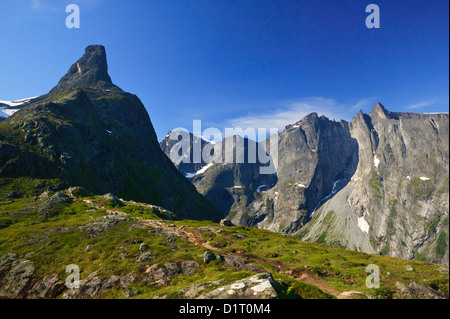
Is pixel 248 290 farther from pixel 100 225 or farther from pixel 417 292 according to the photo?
pixel 100 225

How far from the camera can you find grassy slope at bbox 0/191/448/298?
24078 millimetres

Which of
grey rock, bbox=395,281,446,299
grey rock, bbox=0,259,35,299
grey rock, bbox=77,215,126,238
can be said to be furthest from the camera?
grey rock, bbox=77,215,126,238

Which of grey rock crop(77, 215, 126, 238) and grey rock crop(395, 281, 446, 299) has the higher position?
grey rock crop(77, 215, 126, 238)

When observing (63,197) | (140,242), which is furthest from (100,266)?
(63,197)

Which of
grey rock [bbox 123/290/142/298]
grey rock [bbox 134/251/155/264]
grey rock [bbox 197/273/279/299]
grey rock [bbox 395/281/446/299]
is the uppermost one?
grey rock [bbox 197/273/279/299]

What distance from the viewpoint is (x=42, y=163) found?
88.8 m

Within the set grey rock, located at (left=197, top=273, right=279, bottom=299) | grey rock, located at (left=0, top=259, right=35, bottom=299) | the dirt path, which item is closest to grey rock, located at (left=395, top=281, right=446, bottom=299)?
the dirt path

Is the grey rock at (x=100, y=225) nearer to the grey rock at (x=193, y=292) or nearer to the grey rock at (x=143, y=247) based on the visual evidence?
the grey rock at (x=143, y=247)

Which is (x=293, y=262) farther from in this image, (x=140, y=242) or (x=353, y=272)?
(x=140, y=242)

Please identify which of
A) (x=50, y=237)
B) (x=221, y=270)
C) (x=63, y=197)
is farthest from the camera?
(x=63, y=197)

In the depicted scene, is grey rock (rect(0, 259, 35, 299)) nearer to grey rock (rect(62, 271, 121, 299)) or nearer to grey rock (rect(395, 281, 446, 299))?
grey rock (rect(62, 271, 121, 299))

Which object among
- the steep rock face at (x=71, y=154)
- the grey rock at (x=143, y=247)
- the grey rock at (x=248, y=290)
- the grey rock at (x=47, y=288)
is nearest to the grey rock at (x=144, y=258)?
the grey rock at (x=143, y=247)
